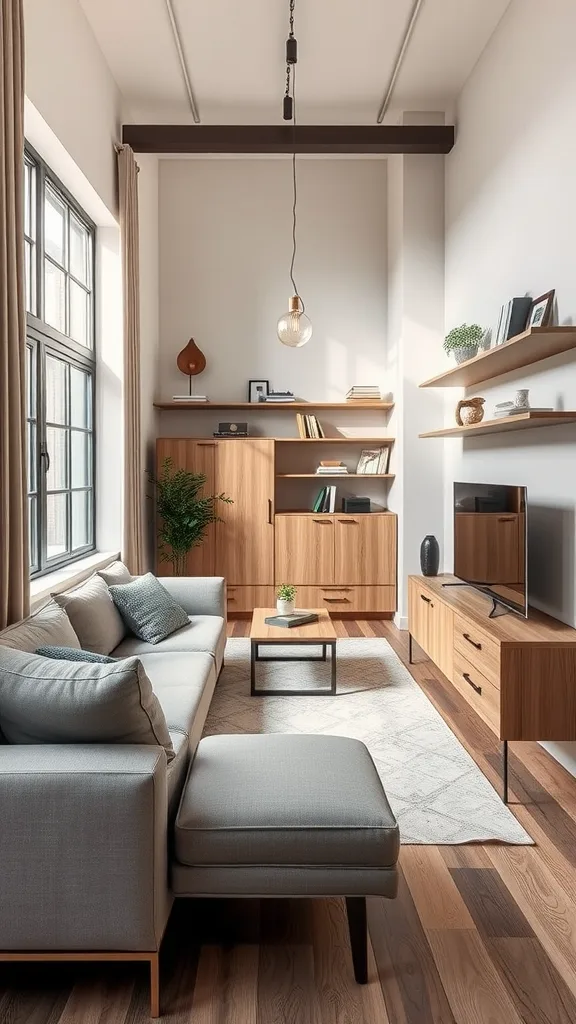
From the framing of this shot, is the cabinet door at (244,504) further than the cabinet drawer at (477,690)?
Yes

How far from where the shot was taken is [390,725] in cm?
357

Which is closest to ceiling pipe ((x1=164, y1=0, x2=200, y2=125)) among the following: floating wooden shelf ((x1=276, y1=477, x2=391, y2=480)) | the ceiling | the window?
the ceiling

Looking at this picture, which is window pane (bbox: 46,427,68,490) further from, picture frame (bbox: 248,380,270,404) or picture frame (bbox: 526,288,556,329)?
picture frame (bbox: 526,288,556,329)

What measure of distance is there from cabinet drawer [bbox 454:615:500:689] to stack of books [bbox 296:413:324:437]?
2931 mm

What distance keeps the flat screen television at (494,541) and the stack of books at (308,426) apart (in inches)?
82.3

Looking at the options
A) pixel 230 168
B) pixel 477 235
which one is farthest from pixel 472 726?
pixel 230 168

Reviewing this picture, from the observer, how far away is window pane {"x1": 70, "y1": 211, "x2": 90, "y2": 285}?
458cm

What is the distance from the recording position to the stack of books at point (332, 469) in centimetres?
613

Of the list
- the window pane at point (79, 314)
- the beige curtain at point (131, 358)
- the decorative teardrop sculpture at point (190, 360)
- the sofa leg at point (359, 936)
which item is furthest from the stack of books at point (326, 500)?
the sofa leg at point (359, 936)

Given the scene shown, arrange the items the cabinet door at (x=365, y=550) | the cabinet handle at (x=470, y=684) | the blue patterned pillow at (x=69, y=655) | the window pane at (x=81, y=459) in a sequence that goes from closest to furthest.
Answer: the blue patterned pillow at (x=69, y=655) → the cabinet handle at (x=470, y=684) → the window pane at (x=81, y=459) → the cabinet door at (x=365, y=550)

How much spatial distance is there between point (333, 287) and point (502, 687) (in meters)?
4.42

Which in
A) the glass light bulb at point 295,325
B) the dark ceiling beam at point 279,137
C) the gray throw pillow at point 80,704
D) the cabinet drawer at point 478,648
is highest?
the dark ceiling beam at point 279,137

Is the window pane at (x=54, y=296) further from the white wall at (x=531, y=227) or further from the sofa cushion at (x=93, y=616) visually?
the white wall at (x=531, y=227)

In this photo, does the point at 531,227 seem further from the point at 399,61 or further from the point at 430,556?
the point at 430,556
